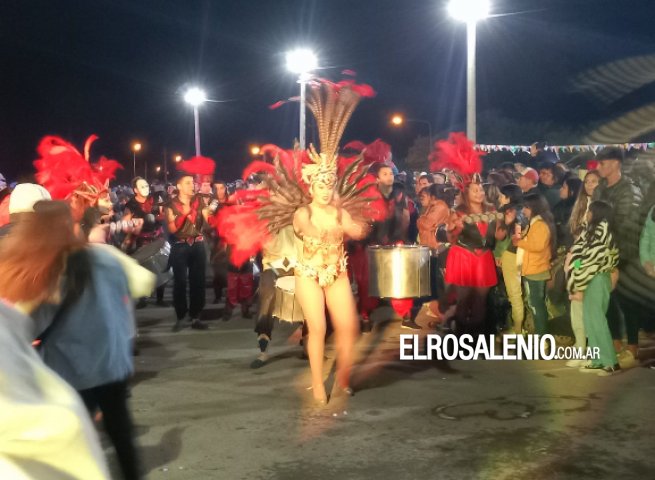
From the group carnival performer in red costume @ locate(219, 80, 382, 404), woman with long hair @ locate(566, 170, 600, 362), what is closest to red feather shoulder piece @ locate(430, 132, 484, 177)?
woman with long hair @ locate(566, 170, 600, 362)

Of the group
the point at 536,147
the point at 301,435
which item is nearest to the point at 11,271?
the point at 301,435

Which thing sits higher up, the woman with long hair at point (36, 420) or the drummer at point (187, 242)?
the drummer at point (187, 242)

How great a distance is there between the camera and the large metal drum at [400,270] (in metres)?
8.29

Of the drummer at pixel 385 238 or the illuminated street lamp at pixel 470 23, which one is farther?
the illuminated street lamp at pixel 470 23

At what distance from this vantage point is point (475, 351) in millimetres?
8500

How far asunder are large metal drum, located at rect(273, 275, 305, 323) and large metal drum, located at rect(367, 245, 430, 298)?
0.91m

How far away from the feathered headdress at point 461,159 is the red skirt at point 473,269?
0.75 meters

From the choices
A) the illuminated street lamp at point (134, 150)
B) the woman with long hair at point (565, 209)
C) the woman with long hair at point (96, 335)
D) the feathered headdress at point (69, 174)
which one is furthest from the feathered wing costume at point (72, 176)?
the illuminated street lamp at point (134, 150)

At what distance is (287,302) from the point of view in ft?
26.7

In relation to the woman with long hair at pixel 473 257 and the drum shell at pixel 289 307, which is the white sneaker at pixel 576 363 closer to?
the woman with long hair at pixel 473 257

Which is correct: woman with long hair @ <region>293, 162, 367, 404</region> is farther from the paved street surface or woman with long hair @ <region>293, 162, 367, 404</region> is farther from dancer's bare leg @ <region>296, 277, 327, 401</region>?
the paved street surface

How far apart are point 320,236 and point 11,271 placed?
3.78 m

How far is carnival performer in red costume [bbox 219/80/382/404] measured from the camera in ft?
22.1

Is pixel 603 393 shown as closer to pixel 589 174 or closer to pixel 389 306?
pixel 589 174
